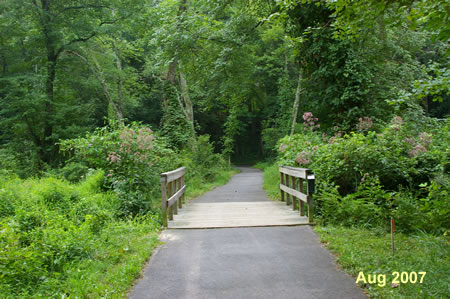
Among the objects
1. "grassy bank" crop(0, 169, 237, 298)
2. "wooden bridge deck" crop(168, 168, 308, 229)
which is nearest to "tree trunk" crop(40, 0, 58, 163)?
"grassy bank" crop(0, 169, 237, 298)

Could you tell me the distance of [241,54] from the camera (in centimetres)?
1494

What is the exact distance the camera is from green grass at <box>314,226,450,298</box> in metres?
3.52

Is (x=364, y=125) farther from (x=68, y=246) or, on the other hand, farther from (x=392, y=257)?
(x=68, y=246)

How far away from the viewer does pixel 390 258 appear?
4359mm

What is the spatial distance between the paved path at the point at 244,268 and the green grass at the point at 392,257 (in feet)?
0.65

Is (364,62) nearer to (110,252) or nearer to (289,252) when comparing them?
(289,252)

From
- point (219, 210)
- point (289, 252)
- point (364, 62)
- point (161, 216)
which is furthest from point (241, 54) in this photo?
point (289, 252)

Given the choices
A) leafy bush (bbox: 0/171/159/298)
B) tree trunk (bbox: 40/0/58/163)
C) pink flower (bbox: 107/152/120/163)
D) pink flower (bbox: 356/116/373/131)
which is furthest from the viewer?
tree trunk (bbox: 40/0/58/163)

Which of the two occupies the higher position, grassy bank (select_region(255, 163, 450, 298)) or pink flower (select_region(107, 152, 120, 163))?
pink flower (select_region(107, 152, 120, 163))

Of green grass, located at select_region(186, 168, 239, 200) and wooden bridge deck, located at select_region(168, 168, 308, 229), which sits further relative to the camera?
green grass, located at select_region(186, 168, 239, 200)

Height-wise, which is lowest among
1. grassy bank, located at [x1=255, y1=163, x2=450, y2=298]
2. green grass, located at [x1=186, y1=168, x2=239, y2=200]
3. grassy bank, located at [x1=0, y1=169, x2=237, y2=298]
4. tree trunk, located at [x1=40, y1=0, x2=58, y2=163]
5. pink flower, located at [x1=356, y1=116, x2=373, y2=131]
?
green grass, located at [x1=186, y1=168, x2=239, y2=200]

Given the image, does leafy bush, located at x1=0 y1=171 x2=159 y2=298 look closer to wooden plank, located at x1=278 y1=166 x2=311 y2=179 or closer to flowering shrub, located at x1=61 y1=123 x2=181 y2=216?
flowering shrub, located at x1=61 y1=123 x2=181 y2=216

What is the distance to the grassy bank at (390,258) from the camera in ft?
11.6

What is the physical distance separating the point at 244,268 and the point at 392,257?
6.28ft
